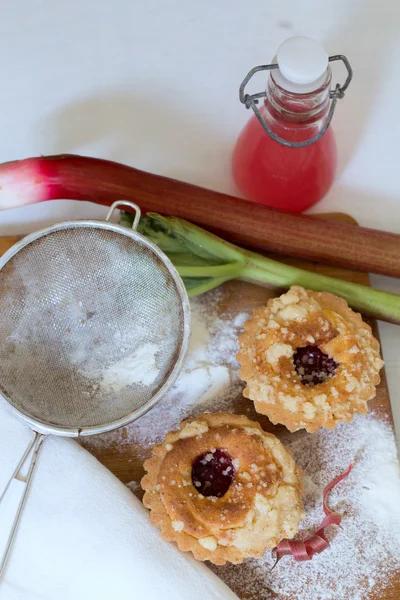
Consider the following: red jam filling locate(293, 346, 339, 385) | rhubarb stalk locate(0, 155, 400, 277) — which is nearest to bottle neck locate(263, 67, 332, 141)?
rhubarb stalk locate(0, 155, 400, 277)

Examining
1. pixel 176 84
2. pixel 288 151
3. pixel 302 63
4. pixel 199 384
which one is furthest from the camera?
pixel 176 84

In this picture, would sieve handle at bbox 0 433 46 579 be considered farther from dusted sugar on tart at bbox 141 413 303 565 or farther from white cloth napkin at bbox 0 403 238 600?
dusted sugar on tart at bbox 141 413 303 565

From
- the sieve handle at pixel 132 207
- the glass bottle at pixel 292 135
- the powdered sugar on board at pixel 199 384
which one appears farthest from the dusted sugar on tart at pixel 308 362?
the sieve handle at pixel 132 207

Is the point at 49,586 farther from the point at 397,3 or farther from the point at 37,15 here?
the point at 397,3

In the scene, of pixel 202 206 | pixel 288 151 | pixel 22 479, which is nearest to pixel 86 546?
pixel 22 479

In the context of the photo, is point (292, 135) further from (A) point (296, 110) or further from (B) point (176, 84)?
(B) point (176, 84)

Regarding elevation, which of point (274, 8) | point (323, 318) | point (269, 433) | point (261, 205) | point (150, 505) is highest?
point (274, 8)

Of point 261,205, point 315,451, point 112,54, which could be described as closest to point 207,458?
point 315,451
